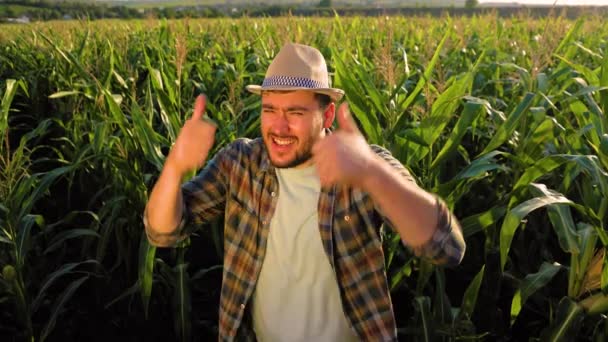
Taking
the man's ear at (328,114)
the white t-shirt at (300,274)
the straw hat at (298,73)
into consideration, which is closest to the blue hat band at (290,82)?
the straw hat at (298,73)

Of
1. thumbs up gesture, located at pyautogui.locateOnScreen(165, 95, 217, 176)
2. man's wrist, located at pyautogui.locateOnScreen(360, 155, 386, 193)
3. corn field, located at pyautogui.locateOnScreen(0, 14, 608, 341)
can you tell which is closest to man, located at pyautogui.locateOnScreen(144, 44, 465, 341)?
thumbs up gesture, located at pyautogui.locateOnScreen(165, 95, 217, 176)

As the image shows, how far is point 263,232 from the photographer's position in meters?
1.80

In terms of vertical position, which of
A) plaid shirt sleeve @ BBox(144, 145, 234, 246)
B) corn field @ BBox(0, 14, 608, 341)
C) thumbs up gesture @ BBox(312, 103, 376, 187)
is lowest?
corn field @ BBox(0, 14, 608, 341)

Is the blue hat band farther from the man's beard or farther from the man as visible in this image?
the man's beard

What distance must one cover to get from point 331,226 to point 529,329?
1377 mm

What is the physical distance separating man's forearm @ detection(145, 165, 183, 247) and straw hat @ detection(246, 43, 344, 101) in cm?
35

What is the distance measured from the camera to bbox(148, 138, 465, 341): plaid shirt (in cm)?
171

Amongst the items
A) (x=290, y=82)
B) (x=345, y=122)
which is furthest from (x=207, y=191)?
(x=345, y=122)

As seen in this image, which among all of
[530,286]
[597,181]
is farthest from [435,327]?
[597,181]

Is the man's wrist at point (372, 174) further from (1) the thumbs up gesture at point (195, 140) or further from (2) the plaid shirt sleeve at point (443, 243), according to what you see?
(1) the thumbs up gesture at point (195, 140)

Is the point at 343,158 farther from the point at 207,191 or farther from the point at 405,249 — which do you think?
the point at 405,249

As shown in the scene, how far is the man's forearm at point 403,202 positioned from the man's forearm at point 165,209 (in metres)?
0.57

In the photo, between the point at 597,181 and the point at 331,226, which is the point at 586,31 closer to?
the point at 597,181

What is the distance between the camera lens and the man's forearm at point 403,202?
129 centimetres
